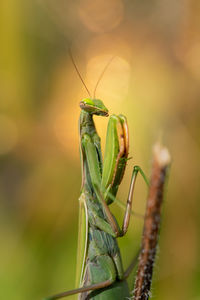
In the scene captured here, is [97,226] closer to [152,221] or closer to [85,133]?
[85,133]

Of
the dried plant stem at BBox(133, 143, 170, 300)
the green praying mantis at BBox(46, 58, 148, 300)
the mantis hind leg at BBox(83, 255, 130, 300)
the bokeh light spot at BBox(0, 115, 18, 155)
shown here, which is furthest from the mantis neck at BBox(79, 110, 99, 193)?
the bokeh light spot at BBox(0, 115, 18, 155)

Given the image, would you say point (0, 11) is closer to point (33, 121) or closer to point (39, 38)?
point (39, 38)

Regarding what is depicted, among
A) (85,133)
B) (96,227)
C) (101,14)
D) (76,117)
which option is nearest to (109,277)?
(96,227)

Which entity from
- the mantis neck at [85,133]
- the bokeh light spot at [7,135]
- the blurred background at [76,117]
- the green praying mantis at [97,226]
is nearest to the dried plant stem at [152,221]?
the green praying mantis at [97,226]

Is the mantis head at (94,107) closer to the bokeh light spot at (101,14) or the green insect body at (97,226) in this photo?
the green insect body at (97,226)

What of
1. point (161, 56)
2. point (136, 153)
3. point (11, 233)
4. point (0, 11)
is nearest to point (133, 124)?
point (136, 153)
